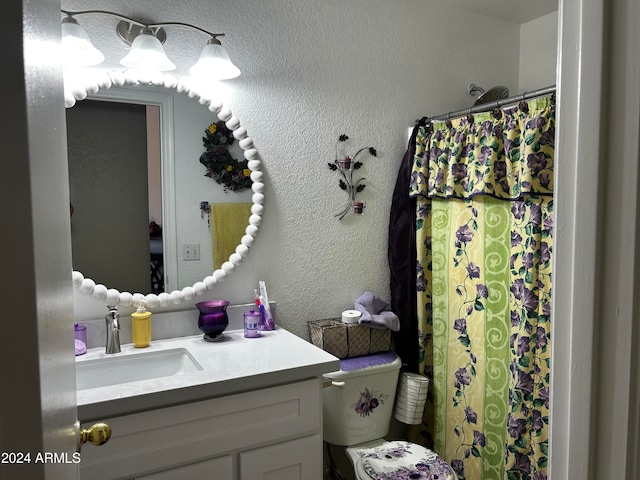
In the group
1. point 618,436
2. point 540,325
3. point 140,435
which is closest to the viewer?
point 618,436

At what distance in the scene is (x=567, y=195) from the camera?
1.66ft

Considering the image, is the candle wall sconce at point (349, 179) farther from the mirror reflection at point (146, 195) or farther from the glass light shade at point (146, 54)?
the glass light shade at point (146, 54)

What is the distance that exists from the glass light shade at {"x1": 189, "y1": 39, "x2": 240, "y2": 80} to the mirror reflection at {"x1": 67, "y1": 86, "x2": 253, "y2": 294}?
12 cm

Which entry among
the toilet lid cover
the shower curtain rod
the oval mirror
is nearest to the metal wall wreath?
the oval mirror

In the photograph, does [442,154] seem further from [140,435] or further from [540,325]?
[140,435]

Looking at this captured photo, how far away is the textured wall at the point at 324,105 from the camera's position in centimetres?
195

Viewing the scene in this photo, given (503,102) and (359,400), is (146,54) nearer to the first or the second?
(503,102)

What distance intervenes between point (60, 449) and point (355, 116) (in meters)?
1.90

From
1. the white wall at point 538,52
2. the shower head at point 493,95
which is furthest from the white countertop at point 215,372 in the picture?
the white wall at point 538,52

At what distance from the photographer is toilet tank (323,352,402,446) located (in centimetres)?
189

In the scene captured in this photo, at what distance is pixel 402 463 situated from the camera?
1767mm

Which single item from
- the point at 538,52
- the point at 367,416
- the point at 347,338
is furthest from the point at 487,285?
the point at 538,52

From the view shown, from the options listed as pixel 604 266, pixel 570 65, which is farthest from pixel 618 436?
pixel 570 65

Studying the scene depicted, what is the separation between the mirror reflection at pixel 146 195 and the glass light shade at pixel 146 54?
10cm
